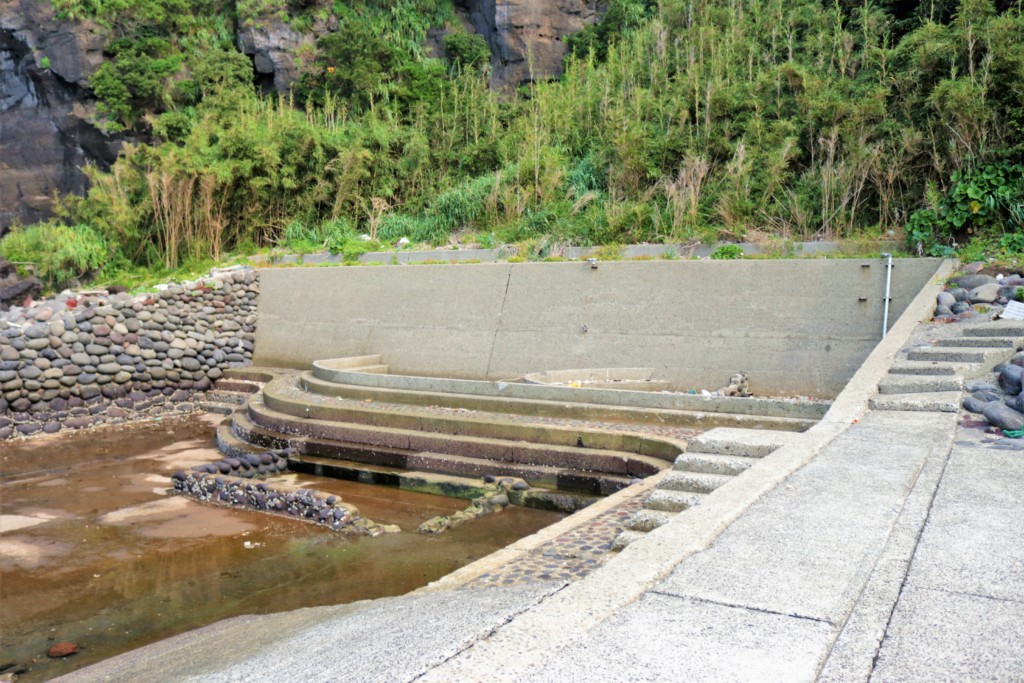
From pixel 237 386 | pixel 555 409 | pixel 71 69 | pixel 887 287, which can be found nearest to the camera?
pixel 555 409

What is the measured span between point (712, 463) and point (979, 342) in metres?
2.96

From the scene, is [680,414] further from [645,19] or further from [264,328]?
[645,19]

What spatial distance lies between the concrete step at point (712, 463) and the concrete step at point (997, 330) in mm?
3041

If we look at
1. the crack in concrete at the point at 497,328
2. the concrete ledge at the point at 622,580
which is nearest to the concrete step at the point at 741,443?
the concrete ledge at the point at 622,580

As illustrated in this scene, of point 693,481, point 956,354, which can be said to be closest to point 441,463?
point 693,481

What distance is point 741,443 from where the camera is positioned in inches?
159

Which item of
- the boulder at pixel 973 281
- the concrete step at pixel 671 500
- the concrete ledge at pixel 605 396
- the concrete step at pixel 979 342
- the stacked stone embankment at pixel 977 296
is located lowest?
the concrete ledge at pixel 605 396

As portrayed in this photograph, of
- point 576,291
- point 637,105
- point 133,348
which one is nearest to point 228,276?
point 133,348

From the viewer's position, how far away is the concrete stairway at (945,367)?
466 cm

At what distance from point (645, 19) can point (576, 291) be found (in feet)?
32.8

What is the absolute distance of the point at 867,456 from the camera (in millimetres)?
3619

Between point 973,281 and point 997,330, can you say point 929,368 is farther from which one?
point 973,281

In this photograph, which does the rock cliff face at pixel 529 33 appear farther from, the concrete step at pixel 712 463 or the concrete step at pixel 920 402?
the concrete step at pixel 712 463

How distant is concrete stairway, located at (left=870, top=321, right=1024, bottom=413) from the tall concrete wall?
1585 mm
